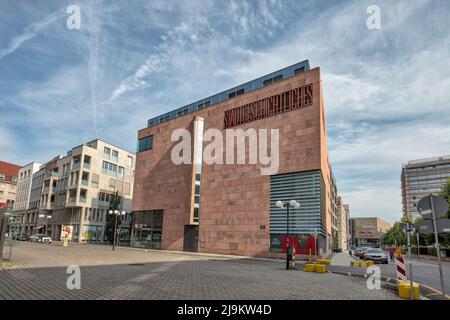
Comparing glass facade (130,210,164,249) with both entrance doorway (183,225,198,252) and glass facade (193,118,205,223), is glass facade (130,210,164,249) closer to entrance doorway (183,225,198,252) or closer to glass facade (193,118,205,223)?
entrance doorway (183,225,198,252)

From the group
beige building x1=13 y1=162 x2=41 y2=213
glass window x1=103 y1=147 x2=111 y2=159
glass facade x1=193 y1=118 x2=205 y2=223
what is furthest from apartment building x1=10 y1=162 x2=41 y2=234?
glass facade x1=193 y1=118 x2=205 y2=223

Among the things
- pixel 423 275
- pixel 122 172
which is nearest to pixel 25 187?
pixel 122 172

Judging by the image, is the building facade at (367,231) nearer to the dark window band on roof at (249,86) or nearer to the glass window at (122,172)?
the glass window at (122,172)

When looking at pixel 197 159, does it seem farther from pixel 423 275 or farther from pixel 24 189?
pixel 24 189

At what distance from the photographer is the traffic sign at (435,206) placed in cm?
924

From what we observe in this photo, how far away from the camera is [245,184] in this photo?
112 ft

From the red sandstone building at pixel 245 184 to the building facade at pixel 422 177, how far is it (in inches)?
5314

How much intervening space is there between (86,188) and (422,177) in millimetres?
148097

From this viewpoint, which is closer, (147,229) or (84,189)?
(147,229)

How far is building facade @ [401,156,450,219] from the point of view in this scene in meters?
145

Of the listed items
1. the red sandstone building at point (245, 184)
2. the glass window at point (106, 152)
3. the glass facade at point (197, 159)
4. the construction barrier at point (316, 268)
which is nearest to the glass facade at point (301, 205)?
the red sandstone building at point (245, 184)

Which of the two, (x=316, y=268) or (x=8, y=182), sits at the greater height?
(x=8, y=182)

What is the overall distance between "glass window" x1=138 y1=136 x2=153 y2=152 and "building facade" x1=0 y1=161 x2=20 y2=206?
72763 millimetres
